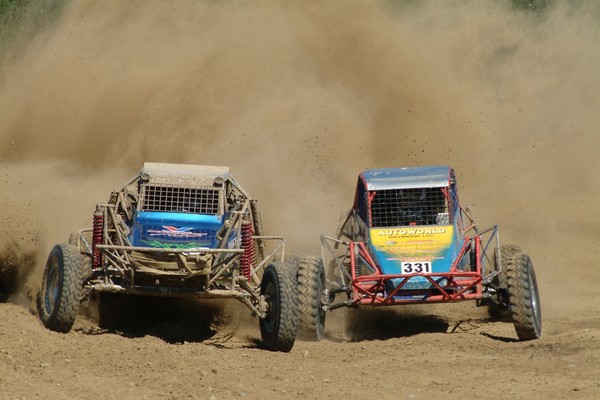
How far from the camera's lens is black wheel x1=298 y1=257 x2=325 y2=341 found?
45.3 feet

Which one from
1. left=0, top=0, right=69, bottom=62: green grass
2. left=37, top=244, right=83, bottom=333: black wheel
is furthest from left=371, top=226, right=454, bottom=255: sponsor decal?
left=0, top=0, right=69, bottom=62: green grass

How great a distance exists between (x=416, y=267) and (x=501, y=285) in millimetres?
1407

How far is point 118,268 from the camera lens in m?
13.3

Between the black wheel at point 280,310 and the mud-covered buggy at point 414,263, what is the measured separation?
63 cm

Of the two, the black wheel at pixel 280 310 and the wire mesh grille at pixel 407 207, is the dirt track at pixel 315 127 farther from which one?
the wire mesh grille at pixel 407 207

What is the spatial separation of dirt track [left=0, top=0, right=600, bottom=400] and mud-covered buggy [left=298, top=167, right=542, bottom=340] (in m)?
0.47

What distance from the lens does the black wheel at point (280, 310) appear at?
1280 centimetres

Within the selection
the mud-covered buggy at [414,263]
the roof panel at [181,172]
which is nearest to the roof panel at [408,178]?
the mud-covered buggy at [414,263]

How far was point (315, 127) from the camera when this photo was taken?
74.0 feet

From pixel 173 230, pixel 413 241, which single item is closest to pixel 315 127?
pixel 413 241

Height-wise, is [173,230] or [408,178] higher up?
[408,178]

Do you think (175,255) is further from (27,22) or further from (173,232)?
(27,22)

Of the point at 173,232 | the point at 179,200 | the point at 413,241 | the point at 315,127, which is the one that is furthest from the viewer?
the point at 315,127

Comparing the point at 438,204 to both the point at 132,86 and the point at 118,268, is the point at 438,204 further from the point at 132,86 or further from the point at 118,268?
the point at 132,86
